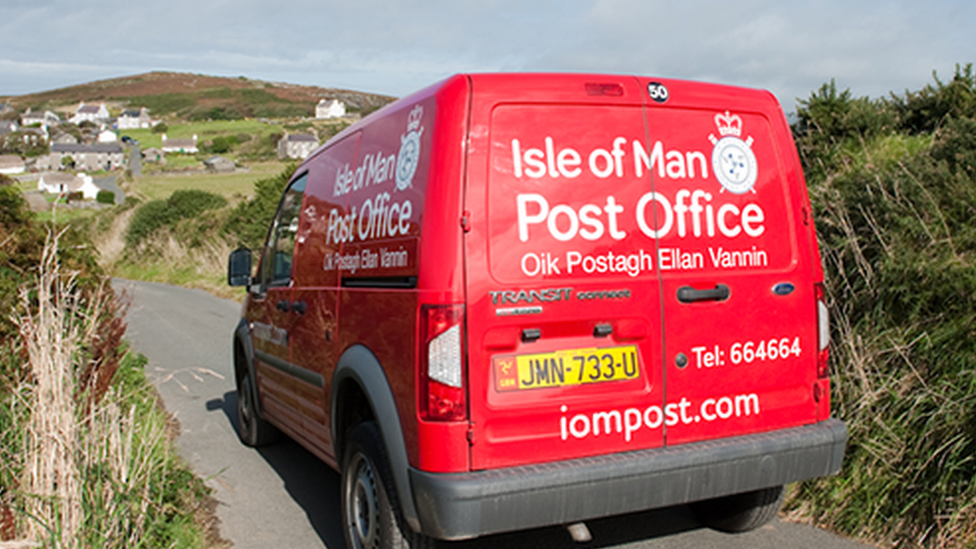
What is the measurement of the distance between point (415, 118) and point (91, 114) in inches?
7383

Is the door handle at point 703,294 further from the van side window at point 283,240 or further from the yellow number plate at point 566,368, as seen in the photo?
the van side window at point 283,240

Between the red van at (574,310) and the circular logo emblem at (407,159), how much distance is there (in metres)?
0.01

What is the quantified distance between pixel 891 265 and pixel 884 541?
5.44 feet

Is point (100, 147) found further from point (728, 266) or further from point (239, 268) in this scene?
point (728, 266)

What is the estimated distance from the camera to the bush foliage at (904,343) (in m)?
4.07

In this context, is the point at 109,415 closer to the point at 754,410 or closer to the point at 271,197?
the point at 754,410

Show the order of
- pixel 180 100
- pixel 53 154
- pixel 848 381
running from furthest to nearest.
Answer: pixel 180 100 → pixel 53 154 → pixel 848 381

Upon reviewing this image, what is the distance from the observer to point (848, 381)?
4844 mm

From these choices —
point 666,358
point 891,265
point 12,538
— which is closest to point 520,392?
point 666,358

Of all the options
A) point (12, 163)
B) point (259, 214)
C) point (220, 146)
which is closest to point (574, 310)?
point (259, 214)

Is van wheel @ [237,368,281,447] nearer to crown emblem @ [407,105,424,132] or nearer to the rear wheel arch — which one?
the rear wheel arch

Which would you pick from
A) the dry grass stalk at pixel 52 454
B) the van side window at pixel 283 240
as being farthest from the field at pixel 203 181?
the dry grass stalk at pixel 52 454

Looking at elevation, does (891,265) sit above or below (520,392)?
above

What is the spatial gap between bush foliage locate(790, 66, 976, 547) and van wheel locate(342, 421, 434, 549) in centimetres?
241
